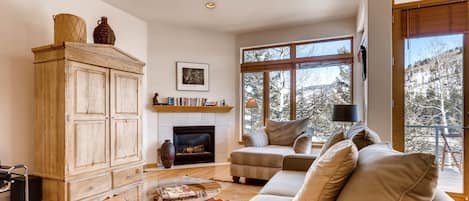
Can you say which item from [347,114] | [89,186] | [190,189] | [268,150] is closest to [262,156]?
[268,150]

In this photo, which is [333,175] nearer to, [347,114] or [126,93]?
[347,114]

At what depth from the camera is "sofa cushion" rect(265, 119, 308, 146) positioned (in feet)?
14.9

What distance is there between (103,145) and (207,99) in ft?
8.41

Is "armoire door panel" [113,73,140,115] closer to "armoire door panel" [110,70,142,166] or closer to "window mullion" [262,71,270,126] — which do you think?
"armoire door panel" [110,70,142,166]

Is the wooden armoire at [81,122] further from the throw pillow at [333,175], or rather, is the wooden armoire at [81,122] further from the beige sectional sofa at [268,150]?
the throw pillow at [333,175]

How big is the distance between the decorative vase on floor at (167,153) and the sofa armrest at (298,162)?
2.66 m

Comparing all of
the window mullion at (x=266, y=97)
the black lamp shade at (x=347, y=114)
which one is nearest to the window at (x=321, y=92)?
the window mullion at (x=266, y=97)

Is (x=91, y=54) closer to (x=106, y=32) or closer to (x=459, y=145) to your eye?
(x=106, y=32)

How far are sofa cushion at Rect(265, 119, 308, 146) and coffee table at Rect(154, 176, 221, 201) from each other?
196 cm

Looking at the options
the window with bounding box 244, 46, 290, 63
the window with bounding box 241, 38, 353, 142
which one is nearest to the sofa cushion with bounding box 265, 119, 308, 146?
the window with bounding box 241, 38, 353, 142

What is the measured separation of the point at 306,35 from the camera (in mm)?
5262

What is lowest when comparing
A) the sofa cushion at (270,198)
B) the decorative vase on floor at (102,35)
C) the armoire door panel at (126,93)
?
the sofa cushion at (270,198)

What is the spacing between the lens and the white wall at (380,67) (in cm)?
308

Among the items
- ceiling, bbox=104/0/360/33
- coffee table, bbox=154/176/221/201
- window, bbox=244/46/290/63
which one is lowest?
coffee table, bbox=154/176/221/201
